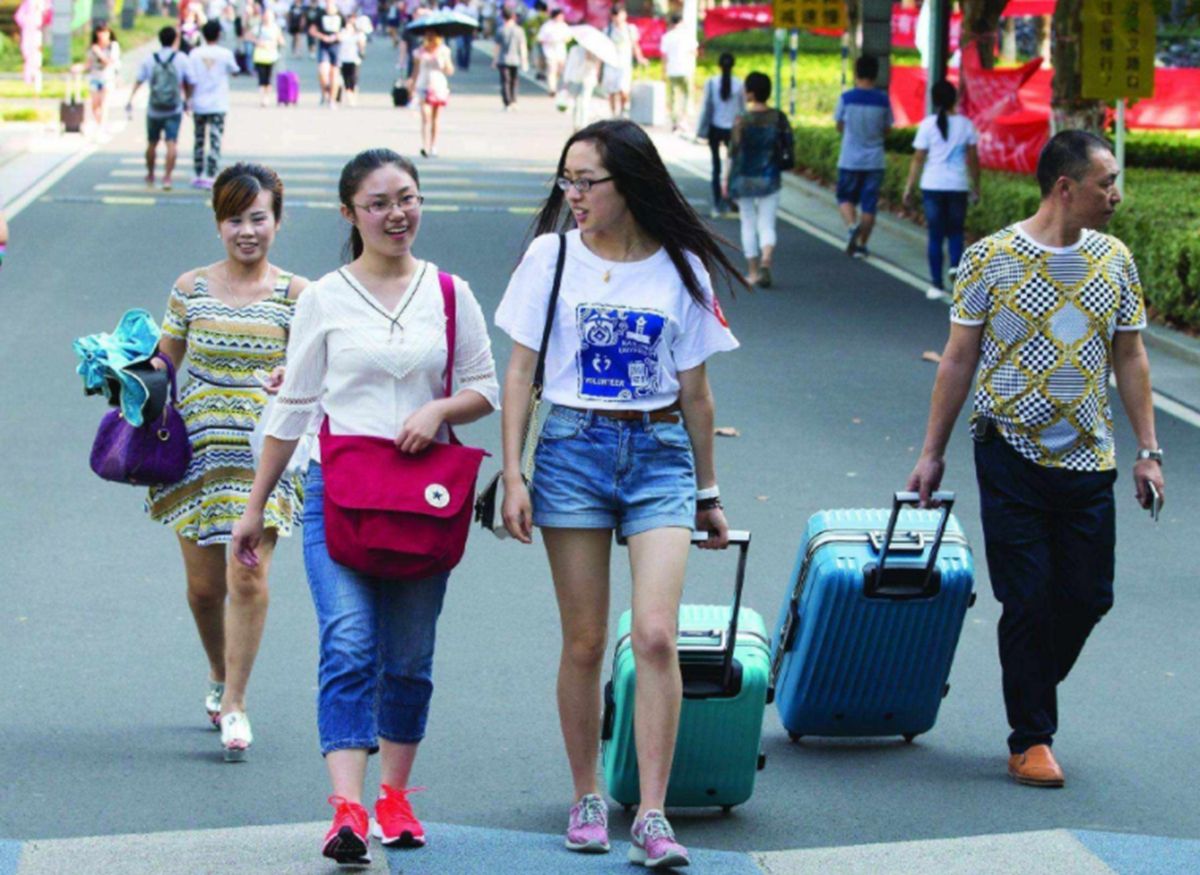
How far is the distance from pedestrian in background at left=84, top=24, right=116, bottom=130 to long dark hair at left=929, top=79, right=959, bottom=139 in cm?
1579

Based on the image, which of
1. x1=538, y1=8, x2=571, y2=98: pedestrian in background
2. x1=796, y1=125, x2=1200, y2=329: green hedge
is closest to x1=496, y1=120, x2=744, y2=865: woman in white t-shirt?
x1=796, y1=125, x2=1200, y2=329: green hedge

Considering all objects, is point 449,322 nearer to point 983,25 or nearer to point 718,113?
point 718,113

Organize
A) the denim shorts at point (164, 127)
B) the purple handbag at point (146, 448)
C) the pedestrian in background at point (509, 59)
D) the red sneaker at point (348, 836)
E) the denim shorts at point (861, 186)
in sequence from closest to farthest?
the red sneaker at point (348, 836)
the purple handbag at point (146, 448)
the denim shorts at point (861, 186)
the denim shorts at point (164, 127)
the pedestrian in background at point (509, 59)

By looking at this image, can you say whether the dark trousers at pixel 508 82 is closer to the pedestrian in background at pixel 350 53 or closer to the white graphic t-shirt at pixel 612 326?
the pedestrian in background at pixel 350 53

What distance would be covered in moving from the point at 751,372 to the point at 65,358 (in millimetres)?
4239

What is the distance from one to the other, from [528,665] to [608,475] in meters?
2.28

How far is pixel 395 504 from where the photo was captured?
4.81 metres

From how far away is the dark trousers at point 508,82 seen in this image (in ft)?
136

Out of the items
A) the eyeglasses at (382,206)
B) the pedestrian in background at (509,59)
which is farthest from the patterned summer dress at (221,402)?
the pedestrian in background at (509,59)

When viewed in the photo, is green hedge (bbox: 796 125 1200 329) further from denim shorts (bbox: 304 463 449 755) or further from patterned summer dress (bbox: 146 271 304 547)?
denim shorts (bbox: 304 463 449 755)

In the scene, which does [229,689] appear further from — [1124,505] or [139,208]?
[139,208]

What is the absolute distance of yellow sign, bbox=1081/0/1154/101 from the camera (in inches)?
648

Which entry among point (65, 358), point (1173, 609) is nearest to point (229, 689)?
point (1173, 609)

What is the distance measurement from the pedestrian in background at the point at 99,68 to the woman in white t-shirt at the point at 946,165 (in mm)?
15746
